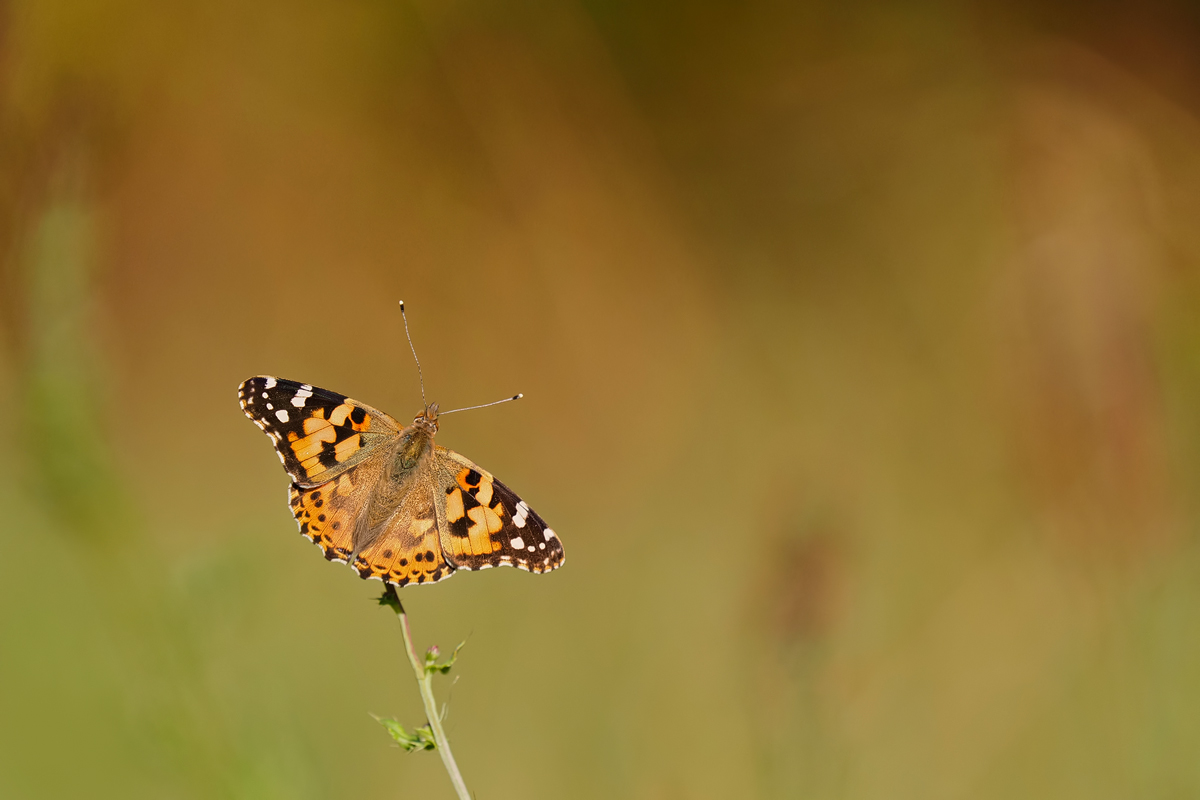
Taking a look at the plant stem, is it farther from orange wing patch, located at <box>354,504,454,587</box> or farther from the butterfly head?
the butterfly head

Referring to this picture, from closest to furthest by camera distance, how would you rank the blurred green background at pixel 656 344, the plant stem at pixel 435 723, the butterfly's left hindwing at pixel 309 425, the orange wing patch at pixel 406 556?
the plant stem at pixel 435 723 < the orange wing patch at pixel 406 556 < the butterfly's left hindwing at pixel 309 425 < the blurred green background at pixel 656 344

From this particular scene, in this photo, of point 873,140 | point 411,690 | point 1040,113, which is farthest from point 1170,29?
point 411,690

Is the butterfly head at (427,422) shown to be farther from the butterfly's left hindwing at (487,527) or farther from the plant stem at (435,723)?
the plant stem at (435,723)

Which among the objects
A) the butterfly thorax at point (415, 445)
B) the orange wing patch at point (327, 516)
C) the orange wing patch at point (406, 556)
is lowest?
the orange wing patch at point (406, 556)

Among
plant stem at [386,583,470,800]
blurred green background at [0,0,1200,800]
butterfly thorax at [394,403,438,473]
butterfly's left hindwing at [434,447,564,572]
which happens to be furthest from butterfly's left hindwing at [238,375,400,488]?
plant stem at [386,583,470,800]

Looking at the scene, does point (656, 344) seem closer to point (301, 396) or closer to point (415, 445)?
point (415, 445)

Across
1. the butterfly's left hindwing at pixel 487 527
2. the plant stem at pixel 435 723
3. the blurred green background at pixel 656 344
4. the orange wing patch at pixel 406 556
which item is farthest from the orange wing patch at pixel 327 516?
the blurred green background at pixel 656 344

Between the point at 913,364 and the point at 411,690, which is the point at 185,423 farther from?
the point at 913,364

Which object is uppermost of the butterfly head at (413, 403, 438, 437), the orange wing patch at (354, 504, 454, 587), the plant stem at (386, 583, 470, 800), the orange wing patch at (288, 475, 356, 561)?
the butterfly head at (413, 403, 438, 437)
